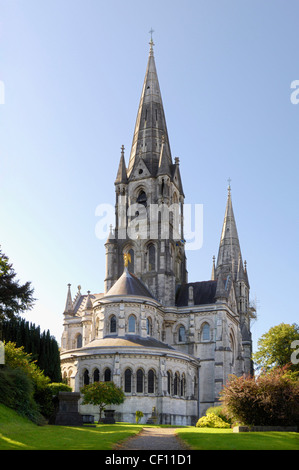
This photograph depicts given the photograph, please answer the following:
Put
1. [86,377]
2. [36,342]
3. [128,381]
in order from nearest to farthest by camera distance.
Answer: [36,342] → [128,381] → [86,377]

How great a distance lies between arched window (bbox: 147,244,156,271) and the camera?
62.4 m

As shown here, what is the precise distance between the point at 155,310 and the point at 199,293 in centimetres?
863

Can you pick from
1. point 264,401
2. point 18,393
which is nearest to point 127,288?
point 18,393

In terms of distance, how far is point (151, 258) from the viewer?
62.9m

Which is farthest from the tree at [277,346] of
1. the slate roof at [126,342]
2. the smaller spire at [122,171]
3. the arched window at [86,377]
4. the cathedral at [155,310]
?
the smaller spire at [122,171]

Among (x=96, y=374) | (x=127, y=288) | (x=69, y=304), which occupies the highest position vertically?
(x=127, y=288)

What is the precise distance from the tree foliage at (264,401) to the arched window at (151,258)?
3506cm

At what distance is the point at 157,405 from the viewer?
45344 millimetres

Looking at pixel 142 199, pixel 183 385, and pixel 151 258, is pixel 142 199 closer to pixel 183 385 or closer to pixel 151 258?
pixel 151 258

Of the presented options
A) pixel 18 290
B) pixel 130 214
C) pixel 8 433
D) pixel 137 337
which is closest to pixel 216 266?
pixel 130 214

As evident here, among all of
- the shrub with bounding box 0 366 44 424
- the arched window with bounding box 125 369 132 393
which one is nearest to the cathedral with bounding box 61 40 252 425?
the arched window with bounding box 125 369 132 393

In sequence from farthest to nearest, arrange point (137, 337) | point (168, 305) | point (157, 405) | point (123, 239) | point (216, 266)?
point (216, 266), point (123, 239), point (168, 305), point (137, 337), point (157, 405)

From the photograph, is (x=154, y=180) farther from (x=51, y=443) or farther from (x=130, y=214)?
(x=51, y=443)
